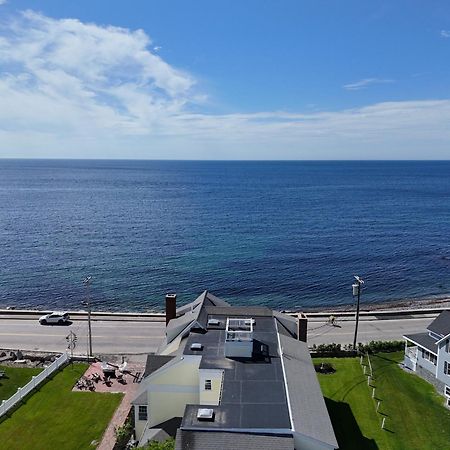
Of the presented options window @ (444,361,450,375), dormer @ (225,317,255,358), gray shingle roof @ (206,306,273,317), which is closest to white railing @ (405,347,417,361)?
window @ (444,361,450,375)

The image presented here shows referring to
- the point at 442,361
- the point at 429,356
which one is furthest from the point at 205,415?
the point at 429,356

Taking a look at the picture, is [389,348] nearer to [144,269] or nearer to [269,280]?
[269,280]

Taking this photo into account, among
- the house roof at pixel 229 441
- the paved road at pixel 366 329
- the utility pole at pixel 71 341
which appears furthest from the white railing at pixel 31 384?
the paved road at pixel 366 329

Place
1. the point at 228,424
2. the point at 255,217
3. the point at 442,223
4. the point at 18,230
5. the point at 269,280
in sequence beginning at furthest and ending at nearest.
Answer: the point at 255,217, the point at 442,223, the point at 18,230, the point at 269,280, the point at 228,424

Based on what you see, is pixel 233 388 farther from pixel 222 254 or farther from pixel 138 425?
pixel 222 254

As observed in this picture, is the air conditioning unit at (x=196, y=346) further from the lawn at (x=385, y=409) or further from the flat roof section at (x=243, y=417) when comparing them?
the lawn at (x=385, y=409)

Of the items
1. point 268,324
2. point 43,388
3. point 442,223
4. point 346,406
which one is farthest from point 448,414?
point 442,223

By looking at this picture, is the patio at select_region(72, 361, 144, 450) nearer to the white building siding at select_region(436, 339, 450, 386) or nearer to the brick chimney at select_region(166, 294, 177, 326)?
the brick chimney at select_region(166, 294, 177, 326)
